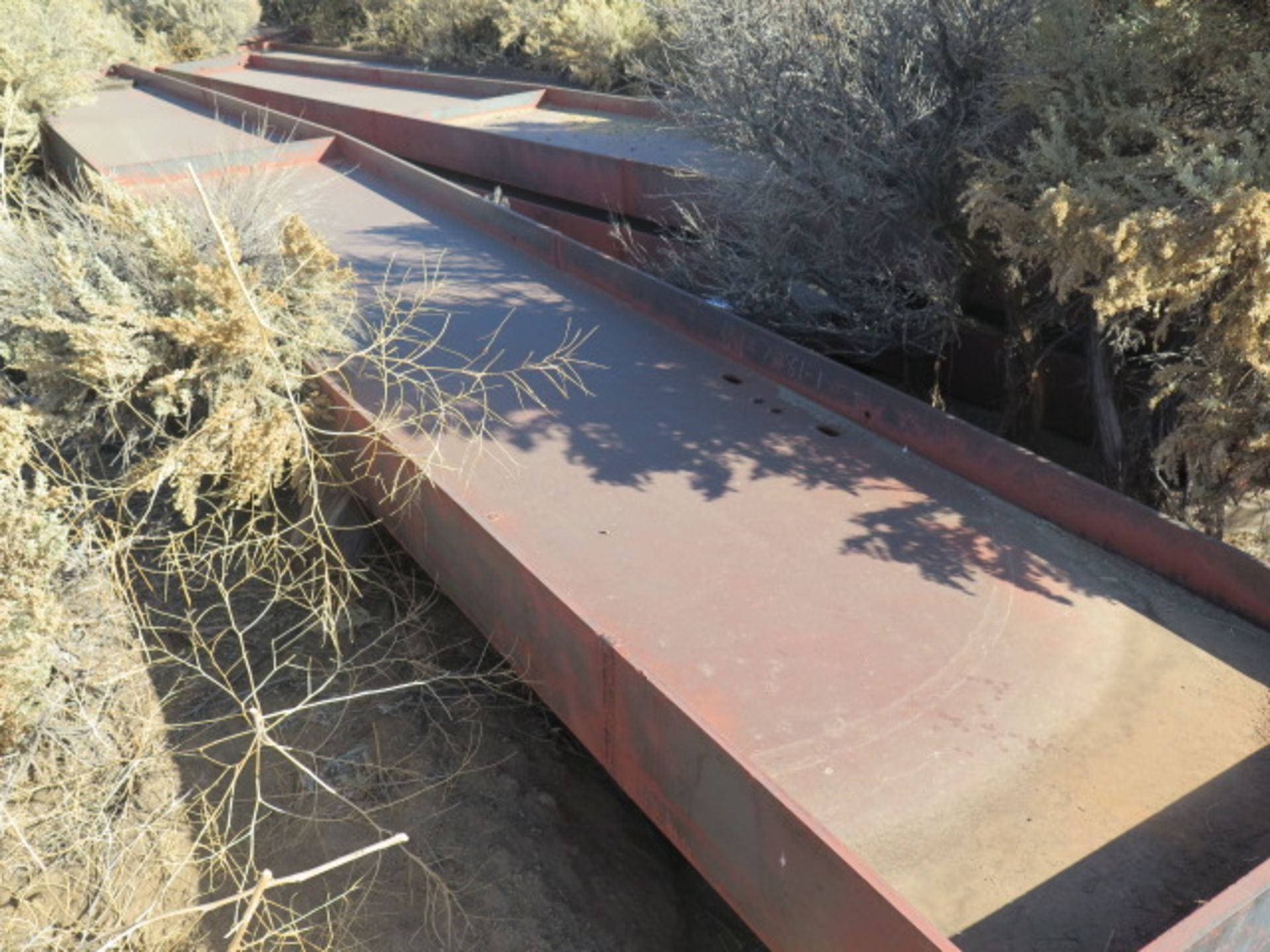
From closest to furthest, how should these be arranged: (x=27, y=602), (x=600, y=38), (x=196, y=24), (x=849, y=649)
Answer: (x=849, y=649)
(x=27, y=602)
(x=600, y=38)
(x=196, y=24)

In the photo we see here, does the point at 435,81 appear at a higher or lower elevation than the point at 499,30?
lower

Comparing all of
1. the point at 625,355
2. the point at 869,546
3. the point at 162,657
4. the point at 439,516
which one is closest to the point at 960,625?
the point at 869,546

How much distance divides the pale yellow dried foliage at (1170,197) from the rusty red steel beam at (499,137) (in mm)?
2930

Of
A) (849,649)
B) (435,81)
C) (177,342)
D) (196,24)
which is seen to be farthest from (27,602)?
(196,24)

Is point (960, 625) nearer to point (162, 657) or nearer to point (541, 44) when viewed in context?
point (162, 657)

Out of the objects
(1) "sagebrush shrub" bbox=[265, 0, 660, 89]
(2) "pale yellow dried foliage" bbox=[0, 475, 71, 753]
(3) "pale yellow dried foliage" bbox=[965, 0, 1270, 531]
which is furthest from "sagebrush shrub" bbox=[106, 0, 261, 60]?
(3) "pale yellow dried foliage" bbox=[965, 0, 1270, 531]

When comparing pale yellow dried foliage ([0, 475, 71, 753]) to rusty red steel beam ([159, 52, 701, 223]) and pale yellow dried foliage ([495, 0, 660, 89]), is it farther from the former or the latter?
pale yellow dried foliage ([495, 0, 660, 89])

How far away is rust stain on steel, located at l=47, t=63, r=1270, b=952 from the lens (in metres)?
2.60

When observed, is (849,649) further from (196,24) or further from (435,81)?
(196,24)

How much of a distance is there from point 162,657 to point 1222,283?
4.88 metres

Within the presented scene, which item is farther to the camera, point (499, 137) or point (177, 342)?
point (499, 137)

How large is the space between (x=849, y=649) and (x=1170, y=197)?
207 centimetres

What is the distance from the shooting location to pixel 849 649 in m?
3.27

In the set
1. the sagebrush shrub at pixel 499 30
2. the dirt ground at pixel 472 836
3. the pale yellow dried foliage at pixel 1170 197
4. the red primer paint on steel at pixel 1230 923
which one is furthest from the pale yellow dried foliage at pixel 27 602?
the sagebrush shrub at pixel 499 30
